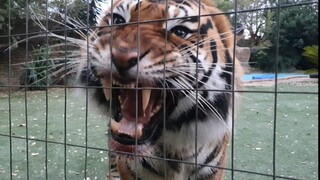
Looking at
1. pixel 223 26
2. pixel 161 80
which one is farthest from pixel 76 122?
pixel 161 80

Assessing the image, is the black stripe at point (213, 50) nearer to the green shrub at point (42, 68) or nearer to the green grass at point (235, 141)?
the green grass at point (235, 141)

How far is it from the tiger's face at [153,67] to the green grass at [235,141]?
0.31 metres

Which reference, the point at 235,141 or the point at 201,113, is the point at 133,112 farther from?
the point at 235,141

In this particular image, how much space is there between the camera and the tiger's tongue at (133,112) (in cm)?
146

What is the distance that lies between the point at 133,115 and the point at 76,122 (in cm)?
415

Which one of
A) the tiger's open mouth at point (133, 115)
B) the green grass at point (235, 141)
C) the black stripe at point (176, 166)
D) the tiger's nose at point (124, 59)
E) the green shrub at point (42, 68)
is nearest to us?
the tiger's nose at point (124, 59)

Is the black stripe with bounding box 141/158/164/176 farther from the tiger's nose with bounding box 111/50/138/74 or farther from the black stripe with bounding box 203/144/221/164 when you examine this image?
the tiger's nose with bounding box 111/50/138/74

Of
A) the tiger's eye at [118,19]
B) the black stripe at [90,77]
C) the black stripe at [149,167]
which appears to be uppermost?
the tiger's eye at [118,19]

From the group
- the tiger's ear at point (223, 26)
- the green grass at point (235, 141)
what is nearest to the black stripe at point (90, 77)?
the green grass at point (235, 141)

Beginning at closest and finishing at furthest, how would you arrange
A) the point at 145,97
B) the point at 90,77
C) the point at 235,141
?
the point at 145,97
the point at 90,77
the point at 235,141

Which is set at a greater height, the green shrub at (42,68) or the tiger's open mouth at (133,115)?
the green shrub at (42,68)

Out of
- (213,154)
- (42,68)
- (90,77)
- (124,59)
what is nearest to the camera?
(124,59)

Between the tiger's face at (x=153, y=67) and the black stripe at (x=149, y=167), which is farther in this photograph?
the black stripe at (x=149, y=167)

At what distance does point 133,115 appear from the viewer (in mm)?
1493
